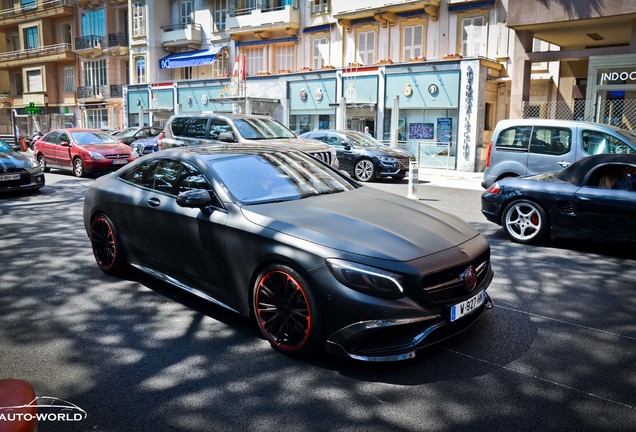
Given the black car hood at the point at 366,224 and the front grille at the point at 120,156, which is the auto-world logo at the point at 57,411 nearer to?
the black car hood at the point at 366,224

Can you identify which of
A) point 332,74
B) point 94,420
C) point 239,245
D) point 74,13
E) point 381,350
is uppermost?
point 74,13

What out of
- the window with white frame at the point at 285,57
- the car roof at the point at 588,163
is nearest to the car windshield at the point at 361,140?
the car roof at the point at 588,163

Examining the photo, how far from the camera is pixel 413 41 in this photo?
2770 centimetres

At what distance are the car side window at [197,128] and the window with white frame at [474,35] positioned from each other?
1672 centimetres

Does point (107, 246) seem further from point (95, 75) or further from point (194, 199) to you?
point (95, 75)

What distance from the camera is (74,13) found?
46.3 metres

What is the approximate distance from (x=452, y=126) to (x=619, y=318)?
20.0m

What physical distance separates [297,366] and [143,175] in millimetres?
2883

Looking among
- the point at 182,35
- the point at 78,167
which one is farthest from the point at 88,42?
the point at 78,167

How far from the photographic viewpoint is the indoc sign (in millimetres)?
17312

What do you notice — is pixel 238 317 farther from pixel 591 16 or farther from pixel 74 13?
pixel 74 13

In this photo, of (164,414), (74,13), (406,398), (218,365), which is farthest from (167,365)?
(74,13)

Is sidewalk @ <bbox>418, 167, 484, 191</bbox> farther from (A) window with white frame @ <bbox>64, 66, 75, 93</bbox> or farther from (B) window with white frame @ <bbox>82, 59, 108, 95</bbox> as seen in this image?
(A) window with white frame @ <bbox>64, 66, 75, 93</bbox>

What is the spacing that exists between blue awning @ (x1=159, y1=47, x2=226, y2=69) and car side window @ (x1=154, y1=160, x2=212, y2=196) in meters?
32.2
